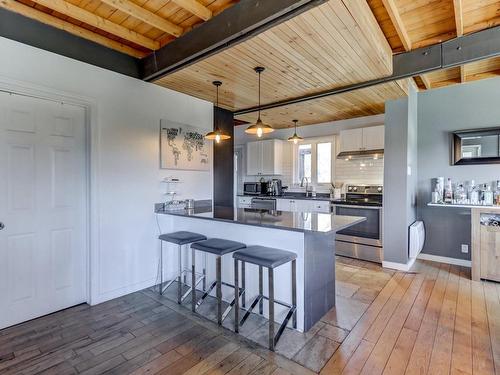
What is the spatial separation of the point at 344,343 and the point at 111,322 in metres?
A: 2.06

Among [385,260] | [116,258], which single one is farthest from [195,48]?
[385,260]

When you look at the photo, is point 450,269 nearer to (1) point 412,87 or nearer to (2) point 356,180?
(2) point 356,180

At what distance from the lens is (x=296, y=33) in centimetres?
235

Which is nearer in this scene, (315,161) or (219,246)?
(219,246)

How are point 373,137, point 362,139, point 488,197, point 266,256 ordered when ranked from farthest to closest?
point 362,139, point 373,137, point 488,197, point 266,256

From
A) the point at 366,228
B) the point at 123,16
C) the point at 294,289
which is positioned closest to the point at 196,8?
the point at 123,16

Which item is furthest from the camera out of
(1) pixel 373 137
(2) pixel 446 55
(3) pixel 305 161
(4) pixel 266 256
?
(3) pixel 305 161

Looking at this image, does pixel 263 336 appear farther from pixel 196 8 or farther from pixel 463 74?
pixel 463 74

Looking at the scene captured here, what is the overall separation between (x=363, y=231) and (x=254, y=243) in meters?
2.44

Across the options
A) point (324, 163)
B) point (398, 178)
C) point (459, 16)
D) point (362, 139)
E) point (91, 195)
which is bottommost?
point (91, 195)

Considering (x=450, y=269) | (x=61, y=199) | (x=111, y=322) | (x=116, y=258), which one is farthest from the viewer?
(x=450, y=269)

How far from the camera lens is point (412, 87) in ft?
13.5

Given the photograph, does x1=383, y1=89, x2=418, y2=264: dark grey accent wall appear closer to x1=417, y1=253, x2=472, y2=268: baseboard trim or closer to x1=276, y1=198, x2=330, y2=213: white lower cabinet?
x1=417, y1=253, x2=472, y2=268: baseboard trim

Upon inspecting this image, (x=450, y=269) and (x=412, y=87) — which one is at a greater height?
(x=412, y=87)
